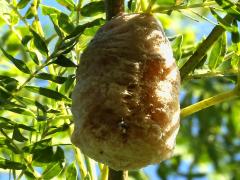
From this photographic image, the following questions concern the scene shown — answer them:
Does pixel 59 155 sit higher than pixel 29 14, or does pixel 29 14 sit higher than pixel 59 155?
pixel 29 14

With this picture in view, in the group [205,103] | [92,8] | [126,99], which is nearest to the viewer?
[126,99]

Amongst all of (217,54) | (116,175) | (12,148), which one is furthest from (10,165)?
(217,54)

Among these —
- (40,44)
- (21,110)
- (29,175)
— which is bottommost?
(29,175)

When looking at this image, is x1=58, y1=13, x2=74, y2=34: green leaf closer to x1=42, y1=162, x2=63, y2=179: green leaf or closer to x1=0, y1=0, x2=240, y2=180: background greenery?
x1=0, y1=0, x2=240, y2=180: background greenery

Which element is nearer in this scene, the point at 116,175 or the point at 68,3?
the point at 116,175

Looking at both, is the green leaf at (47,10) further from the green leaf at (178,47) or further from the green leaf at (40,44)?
Answer: the green leaf at (178,47)

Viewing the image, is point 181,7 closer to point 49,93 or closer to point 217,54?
point 217,54

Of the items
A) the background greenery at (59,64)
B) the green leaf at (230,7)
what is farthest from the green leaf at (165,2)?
the green leaf at (230,7)
